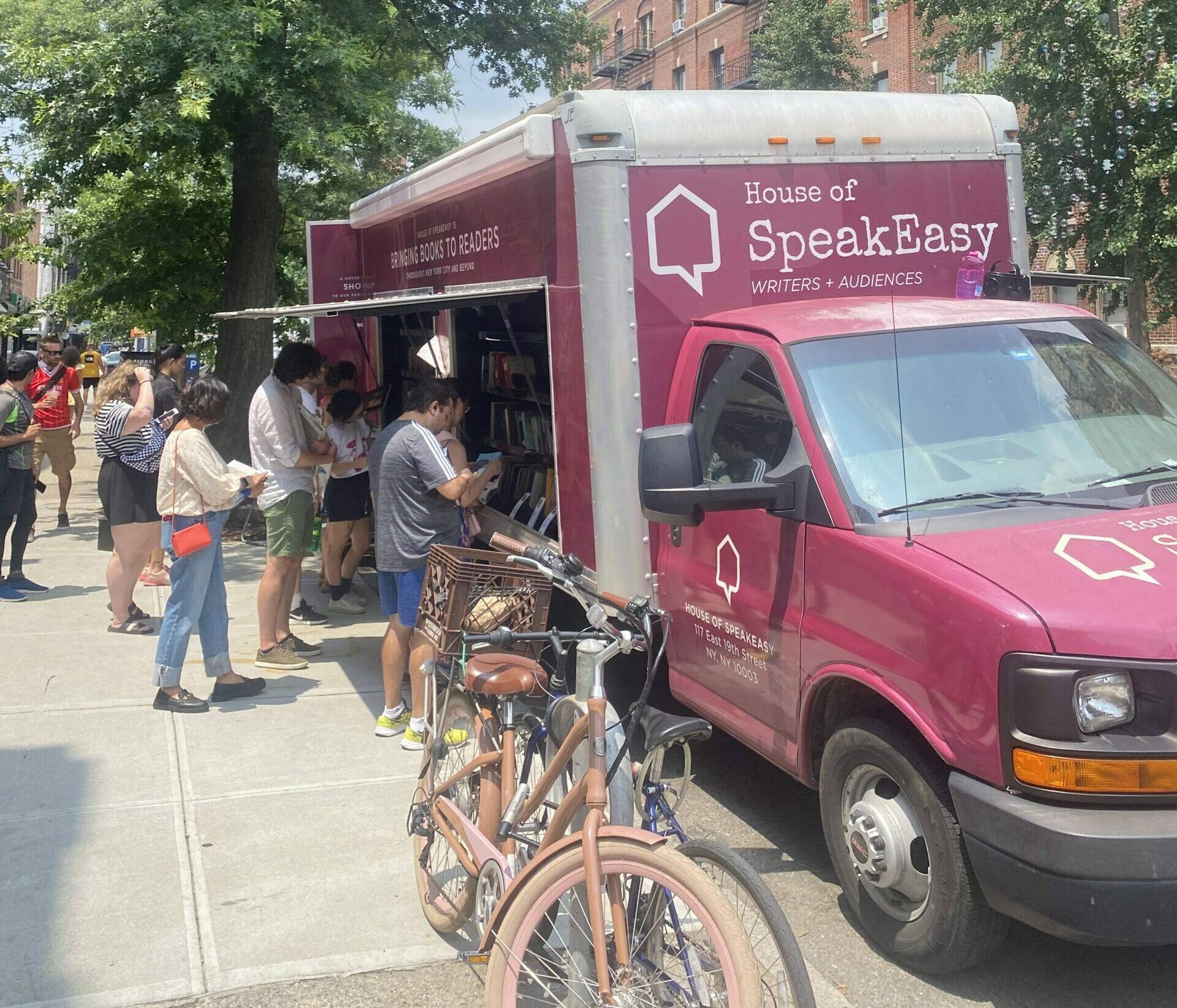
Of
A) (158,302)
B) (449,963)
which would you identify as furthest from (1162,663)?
(158,302)

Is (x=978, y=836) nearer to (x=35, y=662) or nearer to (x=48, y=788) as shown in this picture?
(x=48, y=788)

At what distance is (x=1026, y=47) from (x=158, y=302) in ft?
35.6

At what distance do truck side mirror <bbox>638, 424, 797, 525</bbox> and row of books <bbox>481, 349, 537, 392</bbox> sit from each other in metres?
3.87

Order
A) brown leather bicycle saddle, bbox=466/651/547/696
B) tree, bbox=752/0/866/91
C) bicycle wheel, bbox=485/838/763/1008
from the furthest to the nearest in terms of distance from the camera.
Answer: tree, bbox=752/0/866/91, brown leather bicycle saddle, bbox=466/651/547/696, bicycle wheel, bbox=485/838/763/1008

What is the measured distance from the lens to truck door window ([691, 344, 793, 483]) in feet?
14.4

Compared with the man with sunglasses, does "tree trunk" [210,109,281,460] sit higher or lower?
higher

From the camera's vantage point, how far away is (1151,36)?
47.7 ft

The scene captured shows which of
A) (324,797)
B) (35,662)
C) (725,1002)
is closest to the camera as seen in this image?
(725,1002)

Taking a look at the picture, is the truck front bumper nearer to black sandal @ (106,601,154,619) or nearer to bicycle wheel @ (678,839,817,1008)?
bicycle wheel @ (678,839,817,1008)

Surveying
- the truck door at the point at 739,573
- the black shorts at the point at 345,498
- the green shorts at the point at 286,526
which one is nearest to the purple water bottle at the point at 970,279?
the truck door at the point at 739,573

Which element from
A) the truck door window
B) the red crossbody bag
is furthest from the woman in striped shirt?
the truck door window

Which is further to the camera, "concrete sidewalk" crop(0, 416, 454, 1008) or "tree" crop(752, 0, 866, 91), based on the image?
A: "tree" crop(752, 0, 866, 91)

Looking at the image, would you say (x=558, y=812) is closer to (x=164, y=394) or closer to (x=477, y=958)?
(x=477, y=958)

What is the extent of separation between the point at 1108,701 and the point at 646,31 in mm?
51783
